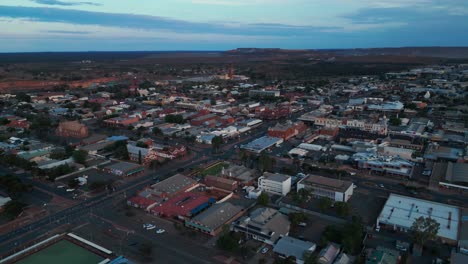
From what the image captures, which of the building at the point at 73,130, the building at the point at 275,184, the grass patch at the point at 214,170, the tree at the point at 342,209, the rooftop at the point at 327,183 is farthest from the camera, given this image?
the building at the point at 73,130

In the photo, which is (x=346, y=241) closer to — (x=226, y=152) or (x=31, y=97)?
(x=226, y=152)

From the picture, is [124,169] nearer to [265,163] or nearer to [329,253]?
[265,163]

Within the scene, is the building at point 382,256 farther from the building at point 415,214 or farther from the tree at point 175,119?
the tree at point 175,119

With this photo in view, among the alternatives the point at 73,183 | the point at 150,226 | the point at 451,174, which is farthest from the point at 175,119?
the point at 451,174

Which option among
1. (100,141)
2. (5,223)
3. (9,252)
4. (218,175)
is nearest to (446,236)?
(218,175)

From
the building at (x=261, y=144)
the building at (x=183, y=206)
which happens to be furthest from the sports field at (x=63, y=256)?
the building at (x=261, y=144)

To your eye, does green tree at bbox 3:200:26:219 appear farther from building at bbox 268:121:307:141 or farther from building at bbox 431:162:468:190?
building at bbox 431:162:468:190
